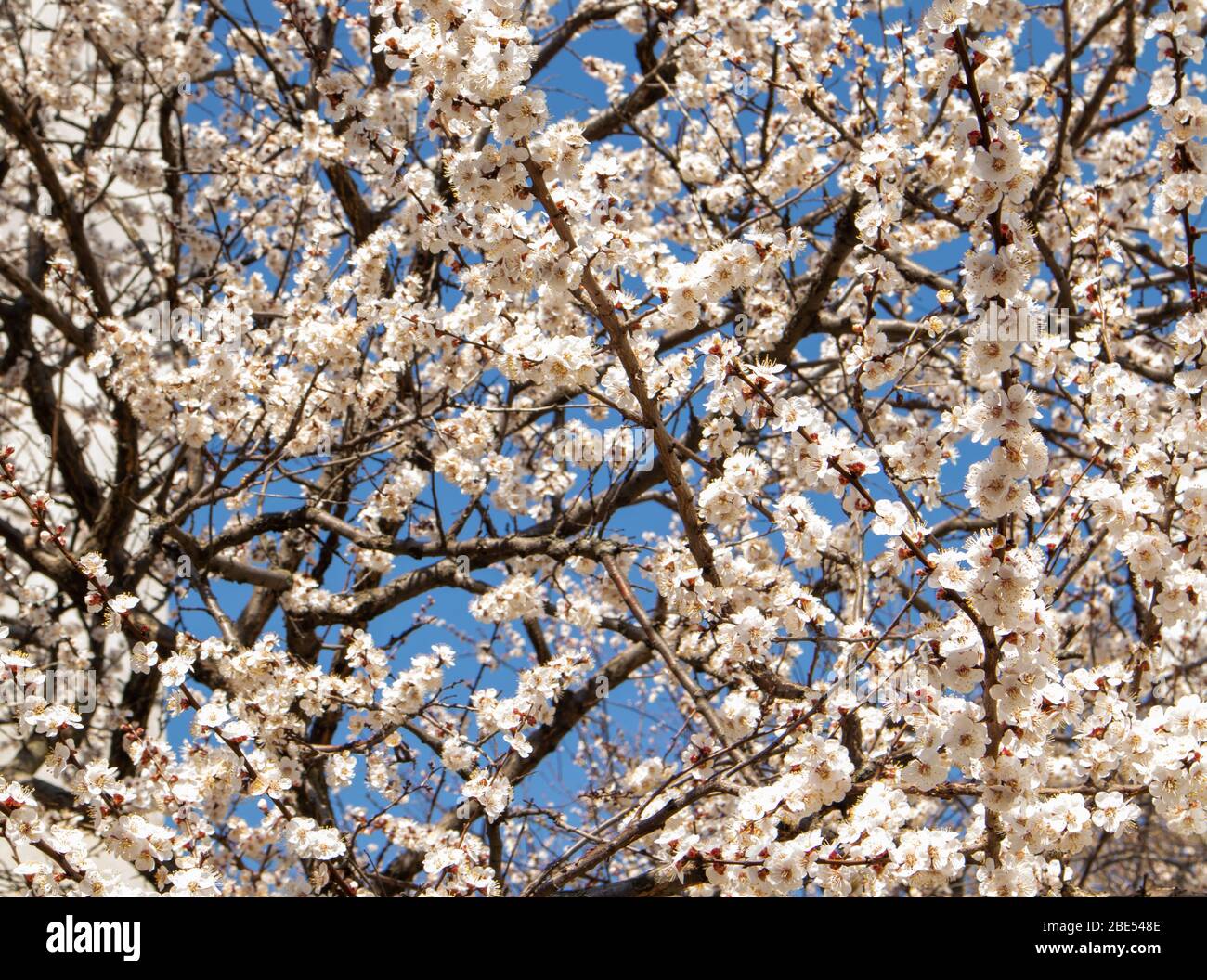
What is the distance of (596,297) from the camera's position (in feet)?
9.02

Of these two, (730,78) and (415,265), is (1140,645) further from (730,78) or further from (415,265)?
(415,265)

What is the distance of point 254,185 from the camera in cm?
603

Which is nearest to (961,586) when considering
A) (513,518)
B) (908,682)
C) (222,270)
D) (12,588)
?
(908,682)

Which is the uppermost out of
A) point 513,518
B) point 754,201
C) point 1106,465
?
point 754,201

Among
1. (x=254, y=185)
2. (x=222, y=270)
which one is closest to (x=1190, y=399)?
(x=222, y=270)

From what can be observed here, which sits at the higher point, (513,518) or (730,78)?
(730,78)

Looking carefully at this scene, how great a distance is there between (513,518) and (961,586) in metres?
2.64
